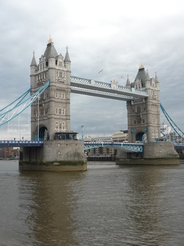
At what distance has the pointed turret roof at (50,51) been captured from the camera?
167 feet

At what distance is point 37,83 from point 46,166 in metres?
15.9

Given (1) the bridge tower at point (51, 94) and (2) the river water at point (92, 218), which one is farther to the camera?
(1) the bridge tower at point (51, 94)

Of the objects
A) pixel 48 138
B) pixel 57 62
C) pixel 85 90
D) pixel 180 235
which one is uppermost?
pixel 57 62

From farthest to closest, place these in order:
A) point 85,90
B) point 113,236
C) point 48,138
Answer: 1. point 85,90
2. point 48,138
3. point 113,236

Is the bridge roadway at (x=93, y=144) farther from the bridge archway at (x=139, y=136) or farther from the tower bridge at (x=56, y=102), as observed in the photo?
the bridge archway at (x=139, y=136)

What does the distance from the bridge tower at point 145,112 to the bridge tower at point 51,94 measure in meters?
23.3

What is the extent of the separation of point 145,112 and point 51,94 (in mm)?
26999

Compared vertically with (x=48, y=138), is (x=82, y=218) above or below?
below

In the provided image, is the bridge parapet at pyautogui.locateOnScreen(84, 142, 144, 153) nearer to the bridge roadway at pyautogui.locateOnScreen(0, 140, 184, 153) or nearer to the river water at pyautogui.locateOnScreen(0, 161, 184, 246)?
the bridge roadway at pyautogui.locateOnScreen(0, 140, 184, 153)

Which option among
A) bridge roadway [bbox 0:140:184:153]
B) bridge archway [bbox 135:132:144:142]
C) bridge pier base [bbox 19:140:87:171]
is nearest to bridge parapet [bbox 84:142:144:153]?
bridge roadway [bbox 0:140:184:153]

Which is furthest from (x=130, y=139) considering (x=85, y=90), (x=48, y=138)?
(x=48, y=138)

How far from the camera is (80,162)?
4441 centimetres

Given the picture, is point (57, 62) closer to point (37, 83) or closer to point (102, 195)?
point (37, 83)

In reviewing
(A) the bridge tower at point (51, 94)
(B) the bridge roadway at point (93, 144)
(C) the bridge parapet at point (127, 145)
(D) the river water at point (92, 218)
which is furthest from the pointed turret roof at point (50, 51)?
(D) the river water at point (92, 218)
